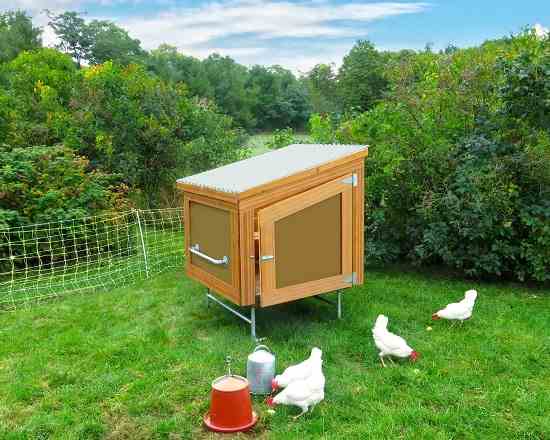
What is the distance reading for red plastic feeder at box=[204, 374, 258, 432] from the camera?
3389 mm

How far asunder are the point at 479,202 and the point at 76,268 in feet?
16.9

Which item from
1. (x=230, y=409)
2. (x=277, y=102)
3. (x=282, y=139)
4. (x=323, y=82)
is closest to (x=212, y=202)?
(x=230, y=409)

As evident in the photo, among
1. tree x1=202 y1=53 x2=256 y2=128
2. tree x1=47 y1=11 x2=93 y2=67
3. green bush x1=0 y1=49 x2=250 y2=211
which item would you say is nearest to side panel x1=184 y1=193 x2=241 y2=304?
green bush x1=0 y1=49 x2=250 y2=211

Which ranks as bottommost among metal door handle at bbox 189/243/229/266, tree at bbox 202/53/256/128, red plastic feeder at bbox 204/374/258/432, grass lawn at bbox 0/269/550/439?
grass lawn at bbox 0/269/550/439

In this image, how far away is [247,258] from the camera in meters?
4.52

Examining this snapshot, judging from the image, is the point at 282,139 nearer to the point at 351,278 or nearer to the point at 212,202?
the point at 212,202

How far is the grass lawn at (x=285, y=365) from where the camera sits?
3.46 metres

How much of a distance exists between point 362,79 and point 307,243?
95.9ft

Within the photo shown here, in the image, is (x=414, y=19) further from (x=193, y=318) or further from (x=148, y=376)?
(x=148, y=376)

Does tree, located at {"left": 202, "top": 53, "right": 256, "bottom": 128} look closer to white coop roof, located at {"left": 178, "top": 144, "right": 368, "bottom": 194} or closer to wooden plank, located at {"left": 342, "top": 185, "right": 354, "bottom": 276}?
white coop roof, located at {"left": 178, "top": 144, "right": 368, "bottom": 194}

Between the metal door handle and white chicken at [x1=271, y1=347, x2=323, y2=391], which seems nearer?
white chicken at [x1=271, y1=347, x2=323, y2=391]

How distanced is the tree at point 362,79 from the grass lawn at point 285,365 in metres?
26.0

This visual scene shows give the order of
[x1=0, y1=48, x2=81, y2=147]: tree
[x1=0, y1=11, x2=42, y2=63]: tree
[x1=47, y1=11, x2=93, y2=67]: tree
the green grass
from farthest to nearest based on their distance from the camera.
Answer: [x1=47, y1=11, x2=93, y2=67]: tree
[x1=0, y1=11, x2=42, y2=63]: tree
[x1=0, y1=48, x2=81, y2=147]: tree
the green grass

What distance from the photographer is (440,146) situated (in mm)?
6793
